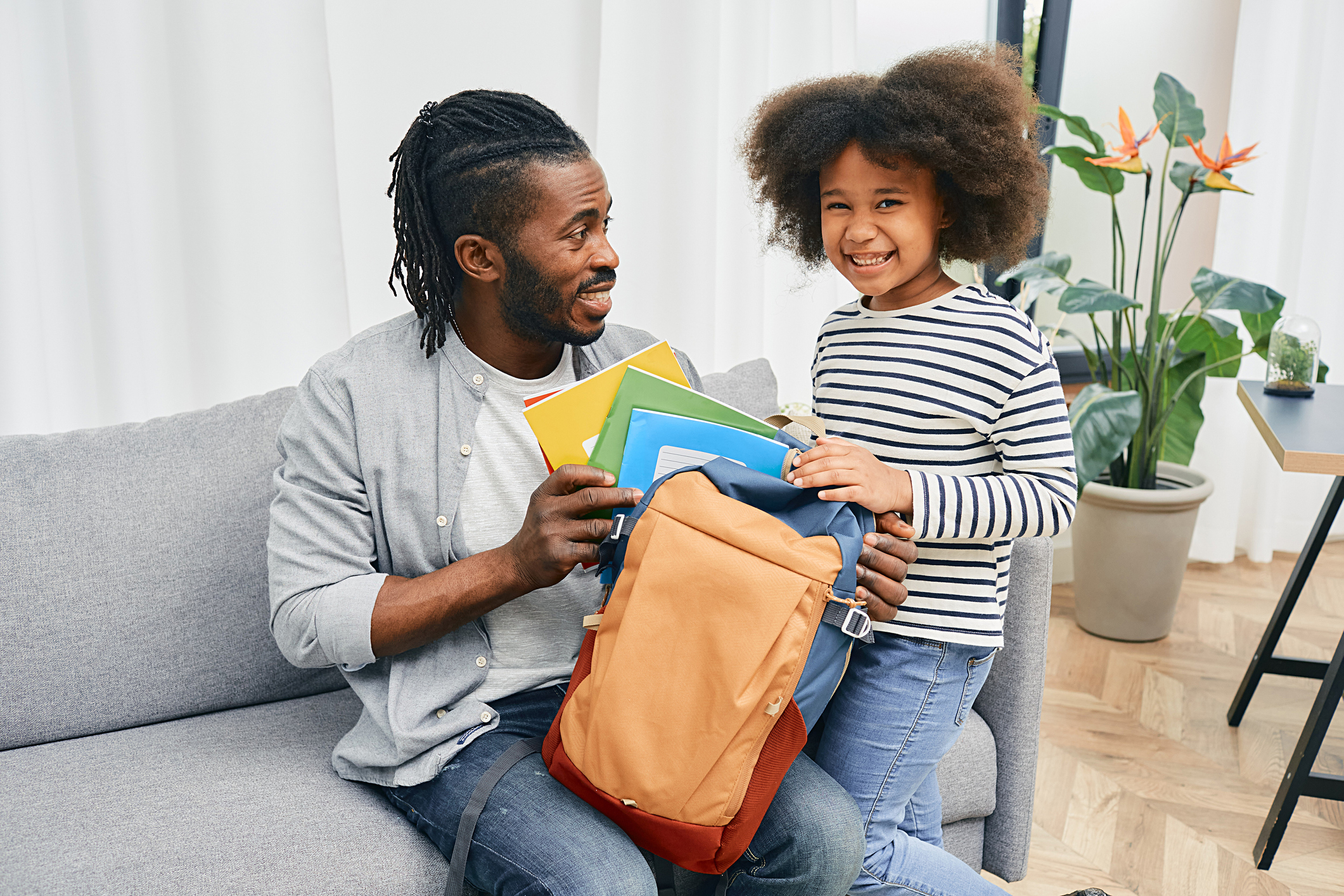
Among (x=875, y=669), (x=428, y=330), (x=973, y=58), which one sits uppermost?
(x=973, y=58)

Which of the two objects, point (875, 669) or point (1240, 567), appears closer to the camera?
point (875, 669)

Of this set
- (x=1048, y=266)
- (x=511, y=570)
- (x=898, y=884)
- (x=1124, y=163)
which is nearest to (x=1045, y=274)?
(x=1048, y=266)

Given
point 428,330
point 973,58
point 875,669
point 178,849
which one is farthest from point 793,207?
point 178,849

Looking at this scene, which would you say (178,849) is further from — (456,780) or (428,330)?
(428,330)

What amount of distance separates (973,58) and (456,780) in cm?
107

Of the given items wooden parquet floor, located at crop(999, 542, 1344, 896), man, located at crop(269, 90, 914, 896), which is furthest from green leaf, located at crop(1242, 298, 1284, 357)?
man, located at crop(269, 90, 914, 896)

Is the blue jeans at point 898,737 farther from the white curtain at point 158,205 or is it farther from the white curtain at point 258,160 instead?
the white curtain at point 158,205

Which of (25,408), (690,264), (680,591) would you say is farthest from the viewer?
(690,264)

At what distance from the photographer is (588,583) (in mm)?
1285

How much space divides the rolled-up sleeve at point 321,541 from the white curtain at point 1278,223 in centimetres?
291

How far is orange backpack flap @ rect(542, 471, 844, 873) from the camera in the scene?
96cm

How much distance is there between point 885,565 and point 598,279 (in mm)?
503

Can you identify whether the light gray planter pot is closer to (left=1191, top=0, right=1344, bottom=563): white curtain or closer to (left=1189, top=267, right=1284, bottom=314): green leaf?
(left=1189, top=267, right=1284, bottom=314): green leaf

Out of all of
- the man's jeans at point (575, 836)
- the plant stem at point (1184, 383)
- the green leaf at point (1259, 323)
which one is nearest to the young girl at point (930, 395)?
the man's jeans at point (575, 836)
